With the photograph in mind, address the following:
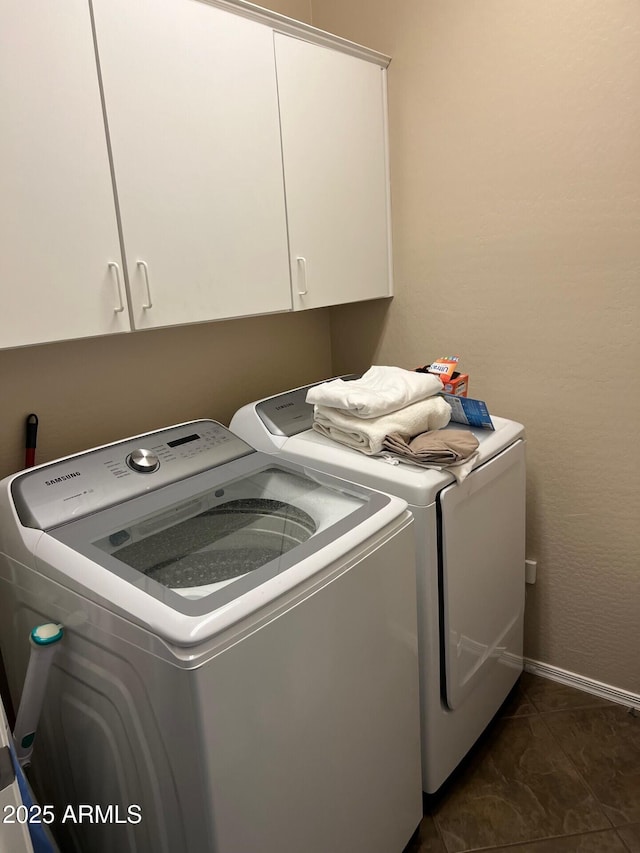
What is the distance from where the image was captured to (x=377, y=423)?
1671 millimetres

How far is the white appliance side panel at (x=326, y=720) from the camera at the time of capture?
107 cm

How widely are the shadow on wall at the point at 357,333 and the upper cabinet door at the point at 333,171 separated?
17 cm

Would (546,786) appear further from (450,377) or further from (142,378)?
(142,378)

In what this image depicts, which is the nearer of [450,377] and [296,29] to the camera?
[296,29]

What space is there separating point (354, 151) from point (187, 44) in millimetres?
Result: 684

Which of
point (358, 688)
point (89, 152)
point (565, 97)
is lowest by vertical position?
point (358, 688)

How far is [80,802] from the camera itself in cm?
137

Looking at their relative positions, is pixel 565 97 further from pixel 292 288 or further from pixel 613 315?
pixel 292 288

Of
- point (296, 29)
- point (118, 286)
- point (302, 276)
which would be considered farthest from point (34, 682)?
point (296, 29)

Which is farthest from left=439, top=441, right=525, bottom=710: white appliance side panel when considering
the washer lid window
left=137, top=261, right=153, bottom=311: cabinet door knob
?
left=137, top=261, right=153, bottom=311: cabinet door knob

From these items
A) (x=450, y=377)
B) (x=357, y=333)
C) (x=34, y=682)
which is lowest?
(x=34, y=682)

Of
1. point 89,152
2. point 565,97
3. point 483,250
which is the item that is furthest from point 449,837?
point 565,97

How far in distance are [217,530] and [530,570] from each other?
4.18 ft

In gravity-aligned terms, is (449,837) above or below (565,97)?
below
